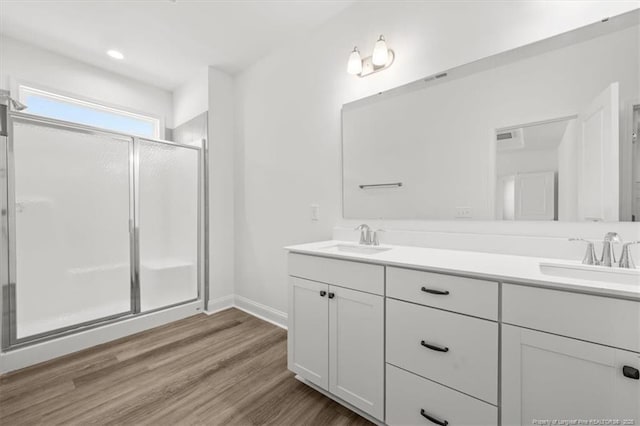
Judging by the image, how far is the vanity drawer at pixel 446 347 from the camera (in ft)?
3.33

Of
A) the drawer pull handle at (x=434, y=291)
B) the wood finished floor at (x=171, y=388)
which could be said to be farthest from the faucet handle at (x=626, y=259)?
the wood finished floor at (x=171, y=388)

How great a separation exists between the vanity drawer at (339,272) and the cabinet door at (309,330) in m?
Result: 0.05

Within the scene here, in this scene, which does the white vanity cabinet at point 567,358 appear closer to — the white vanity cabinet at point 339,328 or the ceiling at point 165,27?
the white vanity cabinet at point 339,328

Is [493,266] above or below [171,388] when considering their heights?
above

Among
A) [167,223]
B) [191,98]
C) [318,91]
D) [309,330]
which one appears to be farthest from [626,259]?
[191,98]

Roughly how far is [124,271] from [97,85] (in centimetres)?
210

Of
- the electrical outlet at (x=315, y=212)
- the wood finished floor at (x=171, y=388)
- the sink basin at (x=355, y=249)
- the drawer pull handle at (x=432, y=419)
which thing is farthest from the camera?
the electrical outlet at (x=315, y=212)

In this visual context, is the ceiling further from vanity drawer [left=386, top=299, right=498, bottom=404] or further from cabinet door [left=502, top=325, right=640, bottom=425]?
cabinet door [left=502, top=325, right=640, bottom=425]

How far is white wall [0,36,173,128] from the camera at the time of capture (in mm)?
2449

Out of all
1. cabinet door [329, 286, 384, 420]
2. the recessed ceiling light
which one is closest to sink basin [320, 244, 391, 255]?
cabinet door [329, 286, 384, 420]

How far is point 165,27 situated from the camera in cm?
234

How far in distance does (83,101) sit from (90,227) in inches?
61.7

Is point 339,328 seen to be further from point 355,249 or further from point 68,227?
point 68,227

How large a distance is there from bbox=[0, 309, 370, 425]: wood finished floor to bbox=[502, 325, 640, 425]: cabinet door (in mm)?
786
